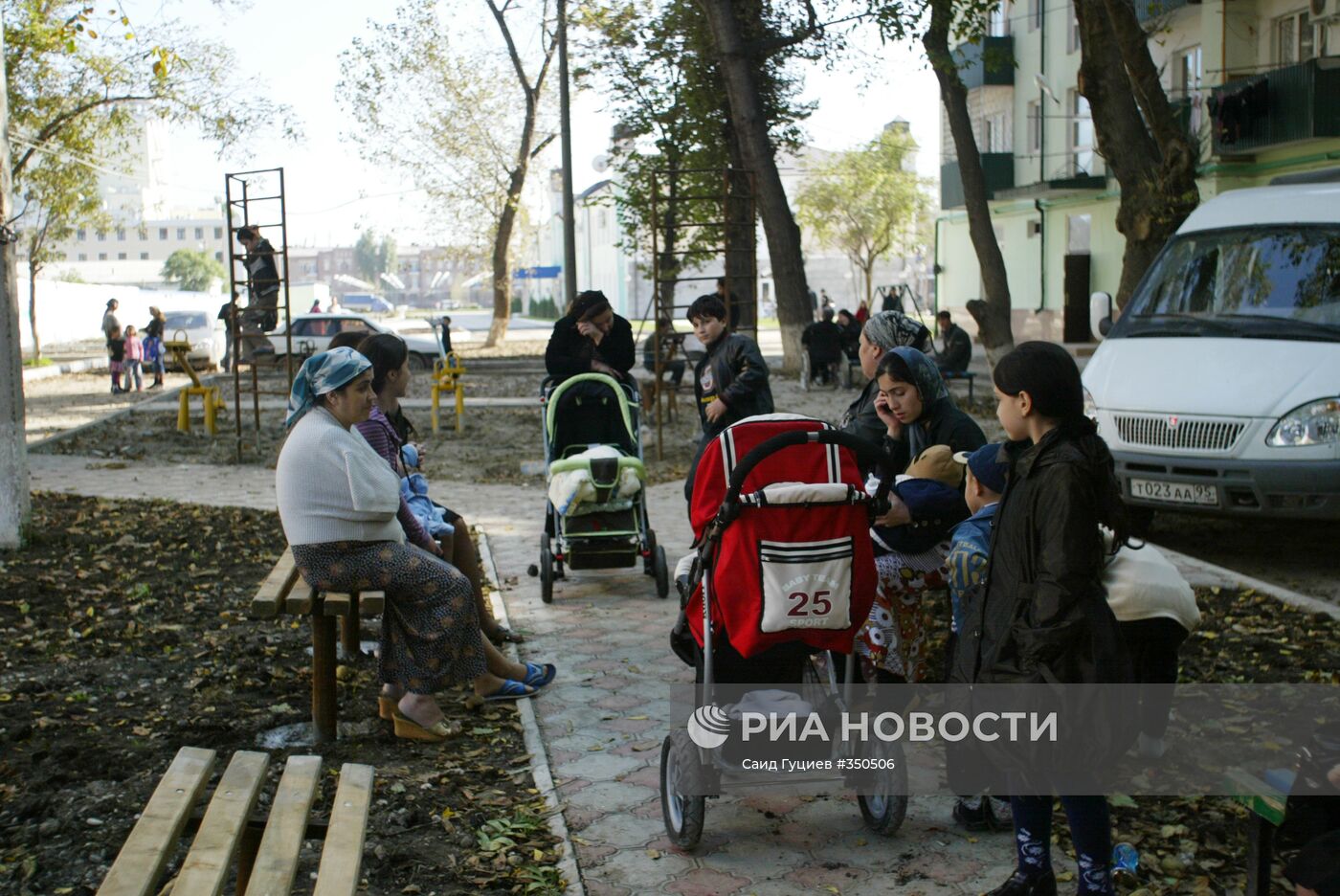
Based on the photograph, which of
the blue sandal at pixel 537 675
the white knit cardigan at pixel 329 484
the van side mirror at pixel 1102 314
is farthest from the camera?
the van side mirror at pixel 1102 314

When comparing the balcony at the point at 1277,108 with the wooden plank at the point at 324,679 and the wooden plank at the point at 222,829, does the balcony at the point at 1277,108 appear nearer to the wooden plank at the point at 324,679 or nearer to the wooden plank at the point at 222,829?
the wooden plank at the point at 324,679

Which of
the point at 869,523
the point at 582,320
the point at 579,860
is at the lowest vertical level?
the point at 579,860

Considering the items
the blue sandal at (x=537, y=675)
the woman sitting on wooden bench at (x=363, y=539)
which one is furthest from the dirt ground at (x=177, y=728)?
the woman sitting on wooden bench at (x=363, y=539)

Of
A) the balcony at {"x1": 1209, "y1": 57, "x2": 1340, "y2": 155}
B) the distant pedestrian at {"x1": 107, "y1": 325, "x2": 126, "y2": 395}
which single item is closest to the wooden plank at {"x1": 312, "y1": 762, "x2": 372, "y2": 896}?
the balcony at {"x1": 1209, "y1": 57, "x2": 1340, "y2": 155}

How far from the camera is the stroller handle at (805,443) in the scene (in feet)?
13.8

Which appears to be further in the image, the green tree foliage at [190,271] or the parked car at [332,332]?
the green tree foliage at [190,271]

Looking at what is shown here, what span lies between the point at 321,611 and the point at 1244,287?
7.49 m

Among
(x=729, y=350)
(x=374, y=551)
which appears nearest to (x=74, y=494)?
(x=729, y=350)

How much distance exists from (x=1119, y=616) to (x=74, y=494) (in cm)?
1116

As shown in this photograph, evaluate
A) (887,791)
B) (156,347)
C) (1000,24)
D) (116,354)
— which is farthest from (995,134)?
(887,791)

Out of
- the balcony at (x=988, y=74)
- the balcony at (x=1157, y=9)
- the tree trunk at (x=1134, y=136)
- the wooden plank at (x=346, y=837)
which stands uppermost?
the balcony at (x=988, y=74)

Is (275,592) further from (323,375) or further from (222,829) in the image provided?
(222,829)

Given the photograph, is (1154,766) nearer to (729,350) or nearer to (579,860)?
(579,860)

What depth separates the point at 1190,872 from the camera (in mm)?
4301
